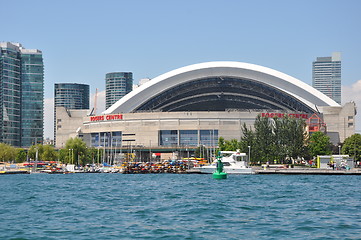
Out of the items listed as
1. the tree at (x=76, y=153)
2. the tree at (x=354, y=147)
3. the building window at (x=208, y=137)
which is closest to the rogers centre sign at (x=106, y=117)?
the tree at (x=76, y=153)

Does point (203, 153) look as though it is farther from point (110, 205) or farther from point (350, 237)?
point (350, 237)

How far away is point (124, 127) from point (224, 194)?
355ft

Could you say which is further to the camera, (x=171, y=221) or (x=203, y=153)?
(x=203, y=153)

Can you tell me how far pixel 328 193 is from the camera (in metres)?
58.5

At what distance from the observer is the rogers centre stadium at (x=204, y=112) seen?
160 metres

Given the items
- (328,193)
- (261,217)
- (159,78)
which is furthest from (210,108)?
(261,217)

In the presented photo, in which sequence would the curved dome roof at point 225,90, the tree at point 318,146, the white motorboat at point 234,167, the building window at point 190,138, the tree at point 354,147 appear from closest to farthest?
the white motorboat at point 234,167 → the tree at point 354,147 → the tree at point 318,146 → the building window at point 190,138 → the curved dome roof at point 225,90

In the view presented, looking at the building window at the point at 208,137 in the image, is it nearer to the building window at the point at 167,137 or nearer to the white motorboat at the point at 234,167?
the building window at the point at 167,137

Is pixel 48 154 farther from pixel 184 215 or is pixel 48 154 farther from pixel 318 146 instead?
pixel 184 215

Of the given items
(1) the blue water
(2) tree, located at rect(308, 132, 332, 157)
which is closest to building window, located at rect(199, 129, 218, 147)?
(2) tree, located at rect(308, 132, 332, 157)

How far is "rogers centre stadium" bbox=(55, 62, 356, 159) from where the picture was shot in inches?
6284

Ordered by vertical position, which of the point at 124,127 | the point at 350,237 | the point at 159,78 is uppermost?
the point at 159,78

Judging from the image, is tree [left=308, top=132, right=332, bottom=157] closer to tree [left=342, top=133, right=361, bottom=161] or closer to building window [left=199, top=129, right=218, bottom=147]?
A: tree [left=342, top=133, right=361, bottom=161]

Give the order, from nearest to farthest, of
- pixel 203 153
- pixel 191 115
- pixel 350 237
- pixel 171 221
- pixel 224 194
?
pixel 350 237 → pixel 171 221 → pixel 224 194 → pixel 203 153 → pixel 191 115
